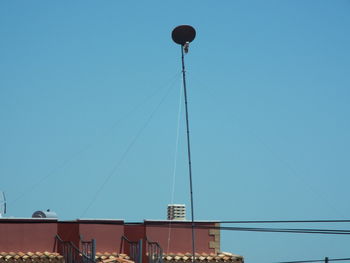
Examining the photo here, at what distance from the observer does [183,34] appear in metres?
27.8

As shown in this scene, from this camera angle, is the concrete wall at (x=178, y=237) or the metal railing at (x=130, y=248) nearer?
the metal railing at (x=130, y=248)

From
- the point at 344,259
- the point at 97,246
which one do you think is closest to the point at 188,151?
the point at 97,246

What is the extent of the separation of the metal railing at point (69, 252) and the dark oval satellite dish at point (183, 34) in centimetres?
783

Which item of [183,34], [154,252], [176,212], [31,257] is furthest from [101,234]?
[183,34]

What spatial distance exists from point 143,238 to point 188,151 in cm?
515

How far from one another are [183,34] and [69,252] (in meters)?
8.59

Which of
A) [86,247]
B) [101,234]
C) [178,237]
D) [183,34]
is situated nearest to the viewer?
[183,34]

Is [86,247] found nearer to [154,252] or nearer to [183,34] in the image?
[154,252]

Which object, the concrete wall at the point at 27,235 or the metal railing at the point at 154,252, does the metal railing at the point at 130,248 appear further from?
the concrete wall at the point at 27,235

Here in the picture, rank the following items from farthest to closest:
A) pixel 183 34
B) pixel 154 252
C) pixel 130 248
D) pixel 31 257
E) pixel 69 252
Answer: pixel 130 248
pixel 154 252
pixel 69 252
pixel 31 257
pixel 183 34

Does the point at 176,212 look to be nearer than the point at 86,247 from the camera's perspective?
No

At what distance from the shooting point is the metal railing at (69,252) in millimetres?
29391

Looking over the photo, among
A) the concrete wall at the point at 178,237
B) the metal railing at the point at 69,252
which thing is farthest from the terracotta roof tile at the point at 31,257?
the concrete wall at the point at 178,237

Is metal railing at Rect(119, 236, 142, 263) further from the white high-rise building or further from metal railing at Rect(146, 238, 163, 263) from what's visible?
the white high-rise building
